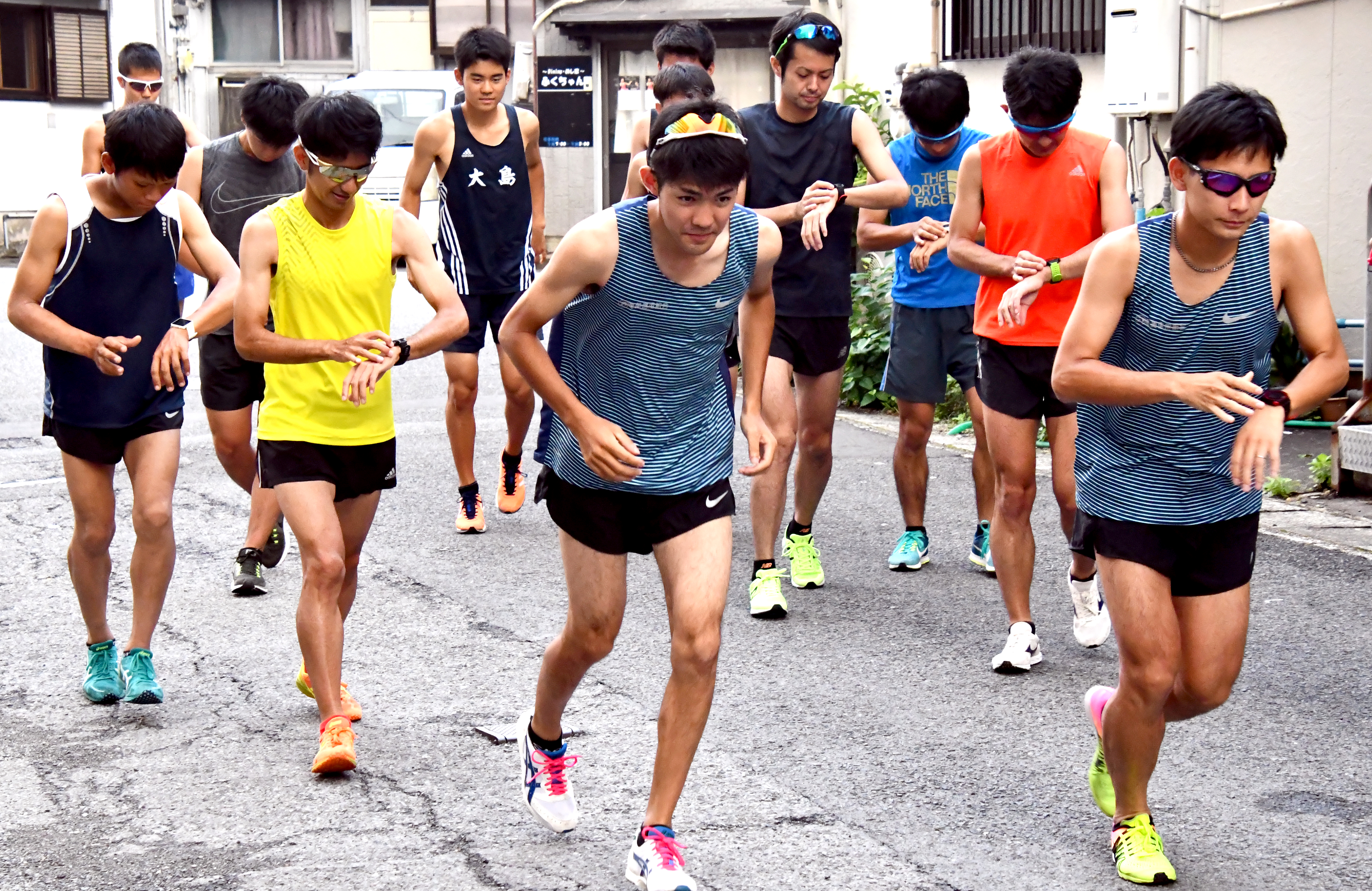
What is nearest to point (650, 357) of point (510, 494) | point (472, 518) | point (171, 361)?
point (171, 361)

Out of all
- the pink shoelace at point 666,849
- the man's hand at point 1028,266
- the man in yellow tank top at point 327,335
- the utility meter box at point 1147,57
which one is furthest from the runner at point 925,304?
the utility meter box at point 1147,57

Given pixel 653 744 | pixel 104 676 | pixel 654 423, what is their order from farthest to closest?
pixel 104 676 → pixel 653 744 → pixel 654 423

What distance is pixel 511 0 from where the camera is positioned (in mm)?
32844

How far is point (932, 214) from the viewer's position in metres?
7.44

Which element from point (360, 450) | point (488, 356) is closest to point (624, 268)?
point (360, 450)

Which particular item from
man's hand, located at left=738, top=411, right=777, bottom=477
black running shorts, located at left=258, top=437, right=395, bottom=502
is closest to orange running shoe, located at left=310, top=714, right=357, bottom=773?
black running shorts, located at left=258, top=437, right=395, bottom=502

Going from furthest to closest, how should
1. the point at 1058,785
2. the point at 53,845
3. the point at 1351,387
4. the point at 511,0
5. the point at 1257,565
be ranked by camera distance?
the point at 511,0, the point at 1351,387, the point at 1257,565, the point at 1058,785, the point at 53,845

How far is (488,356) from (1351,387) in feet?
25.0

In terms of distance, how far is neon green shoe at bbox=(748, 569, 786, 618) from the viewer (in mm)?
6656

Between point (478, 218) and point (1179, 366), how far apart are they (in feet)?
16.4

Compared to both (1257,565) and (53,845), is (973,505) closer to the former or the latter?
(1257,565)

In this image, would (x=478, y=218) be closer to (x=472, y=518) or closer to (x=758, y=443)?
(x=472, y=518)

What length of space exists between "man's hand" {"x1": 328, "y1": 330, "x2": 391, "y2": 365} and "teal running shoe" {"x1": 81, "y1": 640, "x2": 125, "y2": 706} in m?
1.61

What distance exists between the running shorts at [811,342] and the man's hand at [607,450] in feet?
9.85
